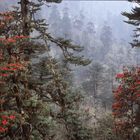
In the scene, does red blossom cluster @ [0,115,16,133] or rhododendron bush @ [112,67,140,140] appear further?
rhododendron bush @ [112,67,140,140]

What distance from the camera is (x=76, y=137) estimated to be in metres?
19.2

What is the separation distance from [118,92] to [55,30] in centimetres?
8286

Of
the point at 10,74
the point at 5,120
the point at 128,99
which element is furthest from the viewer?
the point at 128,99

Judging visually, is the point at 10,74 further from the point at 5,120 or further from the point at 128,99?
the point at 128,99

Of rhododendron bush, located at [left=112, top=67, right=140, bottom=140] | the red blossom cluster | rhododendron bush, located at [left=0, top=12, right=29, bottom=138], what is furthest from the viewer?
rhododendron bush, located at [left=112, top=67, right=140, bottom=140]

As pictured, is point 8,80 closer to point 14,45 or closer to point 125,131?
point 14,45

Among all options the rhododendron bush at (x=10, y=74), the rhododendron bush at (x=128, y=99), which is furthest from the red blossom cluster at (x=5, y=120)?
the rhododendron bush at (x=128, y=99)

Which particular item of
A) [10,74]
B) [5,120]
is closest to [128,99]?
[10,74]

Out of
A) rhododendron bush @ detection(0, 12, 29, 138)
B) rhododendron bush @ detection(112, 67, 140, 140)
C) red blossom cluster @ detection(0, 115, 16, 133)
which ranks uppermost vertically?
rhododendron bush @ detection(0, 12, 29, 138)

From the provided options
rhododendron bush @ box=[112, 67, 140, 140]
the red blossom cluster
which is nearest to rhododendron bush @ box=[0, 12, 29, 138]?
the red blossom cluster

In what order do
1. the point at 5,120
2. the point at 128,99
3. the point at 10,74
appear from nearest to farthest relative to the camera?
the point at 5,120 < the point at 10,74 < the point at 128,99

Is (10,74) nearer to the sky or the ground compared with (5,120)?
nearer to the sky

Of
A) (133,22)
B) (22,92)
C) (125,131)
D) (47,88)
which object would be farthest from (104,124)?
(22,92)

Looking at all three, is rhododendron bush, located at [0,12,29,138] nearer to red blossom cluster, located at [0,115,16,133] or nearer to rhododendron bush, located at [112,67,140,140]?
red blossom cluster, located at [0,115,16,133]
